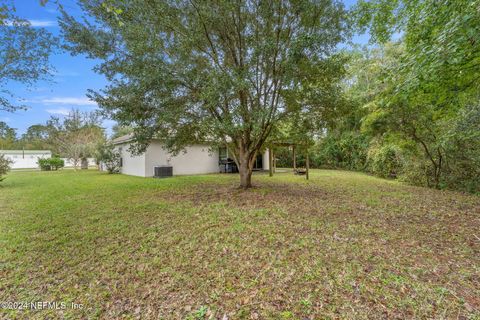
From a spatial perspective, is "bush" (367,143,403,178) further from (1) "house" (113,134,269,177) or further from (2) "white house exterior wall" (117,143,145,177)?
(2) "white house exterior wall" (117,143,145,177)

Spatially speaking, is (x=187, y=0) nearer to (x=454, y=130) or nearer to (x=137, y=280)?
(x=137, y=280)

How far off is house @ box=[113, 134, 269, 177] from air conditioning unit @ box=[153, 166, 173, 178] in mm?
562

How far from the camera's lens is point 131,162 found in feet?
50.0

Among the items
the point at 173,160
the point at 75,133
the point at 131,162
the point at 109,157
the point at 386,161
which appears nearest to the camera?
the point at 386,161

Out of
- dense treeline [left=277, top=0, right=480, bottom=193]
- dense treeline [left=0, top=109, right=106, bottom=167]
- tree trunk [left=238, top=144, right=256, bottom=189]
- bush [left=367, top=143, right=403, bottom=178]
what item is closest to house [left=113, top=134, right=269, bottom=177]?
tree trunk [left=238, top=144, right=256, bottom=189]

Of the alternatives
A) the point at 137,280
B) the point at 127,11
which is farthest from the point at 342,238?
the point at 127,11

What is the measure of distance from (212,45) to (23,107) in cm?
650

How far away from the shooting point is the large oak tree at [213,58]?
5.81 m

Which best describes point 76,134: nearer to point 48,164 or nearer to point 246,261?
point 48,164

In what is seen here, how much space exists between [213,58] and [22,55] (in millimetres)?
6087

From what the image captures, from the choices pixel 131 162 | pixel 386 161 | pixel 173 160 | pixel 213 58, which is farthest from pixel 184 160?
pixel 386 161

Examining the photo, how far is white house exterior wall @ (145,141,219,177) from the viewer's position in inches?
541

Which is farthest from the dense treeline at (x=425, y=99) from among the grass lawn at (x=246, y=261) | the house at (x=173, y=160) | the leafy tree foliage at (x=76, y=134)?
the leafy tree foliage at (x=76, y=134)

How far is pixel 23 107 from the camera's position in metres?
7.13
